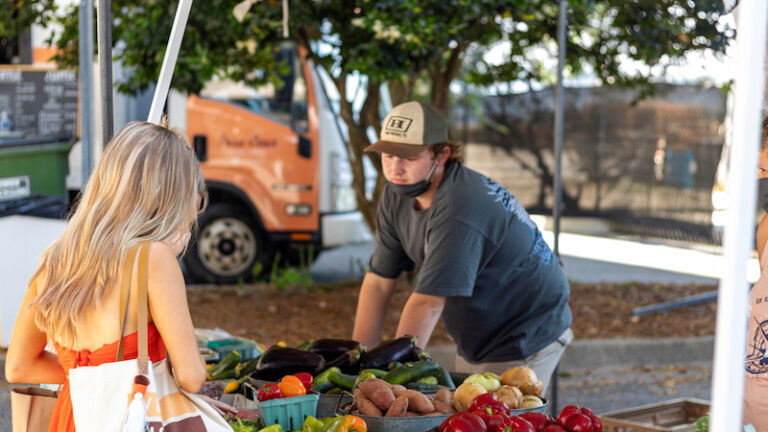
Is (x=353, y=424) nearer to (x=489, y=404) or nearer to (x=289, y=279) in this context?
(x=489, y=404)

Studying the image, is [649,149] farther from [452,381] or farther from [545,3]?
[452,381]

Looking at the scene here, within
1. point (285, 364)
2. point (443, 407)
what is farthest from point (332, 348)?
point (443, 407)

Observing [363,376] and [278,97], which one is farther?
[278,97]

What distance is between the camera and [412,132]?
11.7ft

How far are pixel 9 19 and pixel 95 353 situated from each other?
5602mm

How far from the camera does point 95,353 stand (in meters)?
2.19

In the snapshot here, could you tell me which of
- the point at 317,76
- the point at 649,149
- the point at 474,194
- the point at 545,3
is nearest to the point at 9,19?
the point at 317,76

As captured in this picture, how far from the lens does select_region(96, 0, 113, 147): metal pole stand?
3.55m

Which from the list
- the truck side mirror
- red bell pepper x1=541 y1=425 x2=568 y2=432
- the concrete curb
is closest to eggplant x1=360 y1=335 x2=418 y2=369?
red bell pepper x1=541 y1=425 x2=568 y2=432

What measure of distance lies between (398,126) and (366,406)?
1379mm

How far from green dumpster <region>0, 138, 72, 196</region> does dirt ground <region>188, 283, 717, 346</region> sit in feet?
5.88

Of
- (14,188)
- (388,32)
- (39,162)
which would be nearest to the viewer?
(388,32)

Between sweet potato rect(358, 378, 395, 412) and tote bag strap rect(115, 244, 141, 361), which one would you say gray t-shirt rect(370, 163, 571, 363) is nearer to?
sweet potato rect(358, 378, 395, 412)

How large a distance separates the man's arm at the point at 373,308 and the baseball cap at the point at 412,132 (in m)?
0.69
